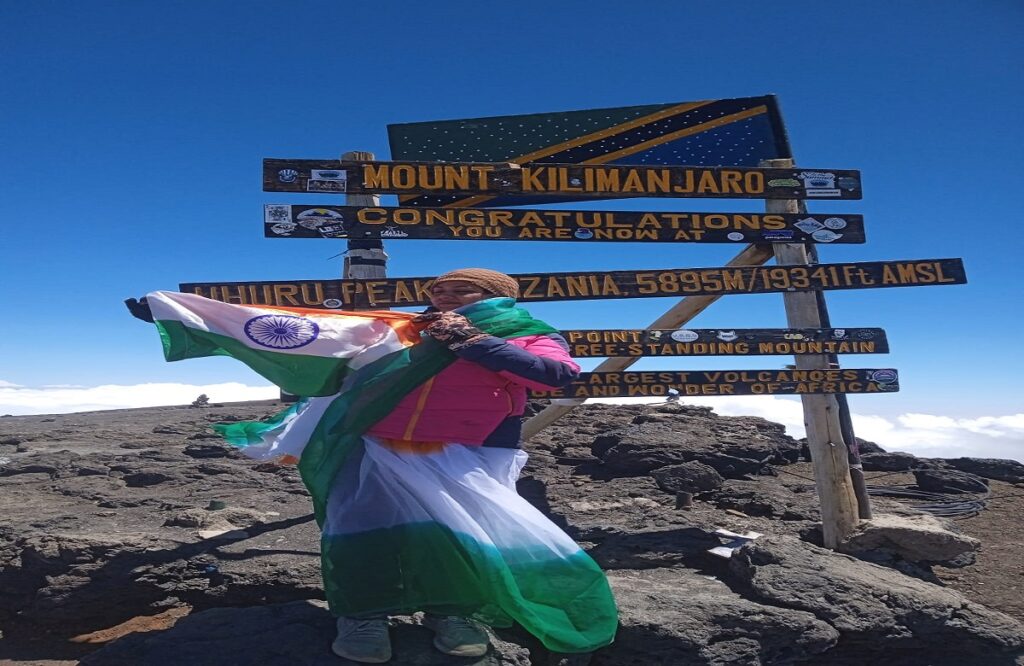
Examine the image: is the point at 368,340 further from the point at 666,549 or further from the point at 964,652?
the point at 964,652

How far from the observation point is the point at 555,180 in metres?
4.82

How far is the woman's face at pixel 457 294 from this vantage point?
113 inches

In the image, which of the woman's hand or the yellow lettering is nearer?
the woman's hand

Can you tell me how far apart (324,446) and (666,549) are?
2.37 metres

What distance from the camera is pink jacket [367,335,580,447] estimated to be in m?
2.63

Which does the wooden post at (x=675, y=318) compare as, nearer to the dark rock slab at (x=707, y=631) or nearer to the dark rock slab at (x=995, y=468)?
the dark rock slab at (x=707, y=631)

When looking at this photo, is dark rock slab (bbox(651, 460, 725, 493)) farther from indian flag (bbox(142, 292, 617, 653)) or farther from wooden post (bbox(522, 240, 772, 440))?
indian flag (bbox(142, 292, 617, 653))

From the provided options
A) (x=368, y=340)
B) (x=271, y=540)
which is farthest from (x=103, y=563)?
(x=368, y=340)

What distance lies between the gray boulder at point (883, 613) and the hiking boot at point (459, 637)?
1565mm

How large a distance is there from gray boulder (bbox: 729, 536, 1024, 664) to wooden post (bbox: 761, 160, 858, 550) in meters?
1.08

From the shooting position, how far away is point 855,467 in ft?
16.5

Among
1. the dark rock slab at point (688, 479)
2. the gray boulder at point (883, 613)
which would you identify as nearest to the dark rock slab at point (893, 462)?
the dark rock slab at point (688, 479)

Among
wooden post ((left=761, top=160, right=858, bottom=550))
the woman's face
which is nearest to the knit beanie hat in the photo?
the woman's face

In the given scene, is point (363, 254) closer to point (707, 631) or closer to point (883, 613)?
point (707, 631)
